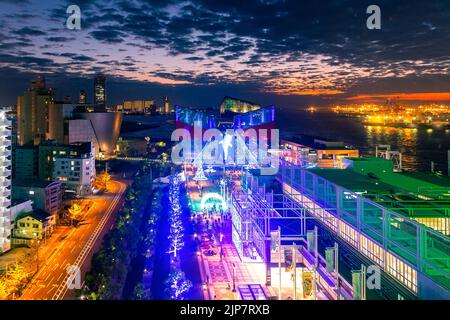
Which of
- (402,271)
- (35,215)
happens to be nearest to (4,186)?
(35,215)

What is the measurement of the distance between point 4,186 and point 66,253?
1818 millimetres

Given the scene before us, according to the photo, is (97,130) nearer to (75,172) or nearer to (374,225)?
(75,172)

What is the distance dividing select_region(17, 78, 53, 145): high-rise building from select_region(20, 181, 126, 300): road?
10.5 meters

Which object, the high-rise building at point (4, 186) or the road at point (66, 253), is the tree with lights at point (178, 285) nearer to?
the road at point (66, 253)

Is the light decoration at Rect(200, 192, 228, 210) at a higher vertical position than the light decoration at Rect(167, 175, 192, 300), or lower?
higher

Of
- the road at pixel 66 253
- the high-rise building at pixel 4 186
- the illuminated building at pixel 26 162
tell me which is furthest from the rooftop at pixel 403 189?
the illuminated building at pixel 26 162

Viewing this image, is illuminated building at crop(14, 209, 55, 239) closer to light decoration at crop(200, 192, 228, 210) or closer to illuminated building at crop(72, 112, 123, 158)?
light decoration at crop(200, 192, 228, 210)

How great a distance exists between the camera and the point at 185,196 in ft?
38.3

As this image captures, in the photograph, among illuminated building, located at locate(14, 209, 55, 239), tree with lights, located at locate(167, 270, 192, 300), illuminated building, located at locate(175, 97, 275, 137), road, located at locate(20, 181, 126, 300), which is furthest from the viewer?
illuminated building, located at locate(175, 97, 275, 137)

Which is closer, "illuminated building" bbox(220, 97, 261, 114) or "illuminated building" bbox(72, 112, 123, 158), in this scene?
"illuminated building" bbox(72, 112, 123, 158)

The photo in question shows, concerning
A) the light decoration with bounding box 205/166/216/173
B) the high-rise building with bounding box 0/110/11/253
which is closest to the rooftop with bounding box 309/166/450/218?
the high-rise building with bounding box 0/110/11/253

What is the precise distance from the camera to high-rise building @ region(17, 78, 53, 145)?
19.0 metres

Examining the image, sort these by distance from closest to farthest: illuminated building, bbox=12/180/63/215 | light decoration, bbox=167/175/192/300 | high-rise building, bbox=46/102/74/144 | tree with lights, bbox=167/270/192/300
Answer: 1. tree with lights, bbox=167/270/192/300
2. light decoration, bbox=167/175/192/300
3. illuminated building, bbox=12/180/63/215
4. high-rise building, bbox=46/102/74/144
